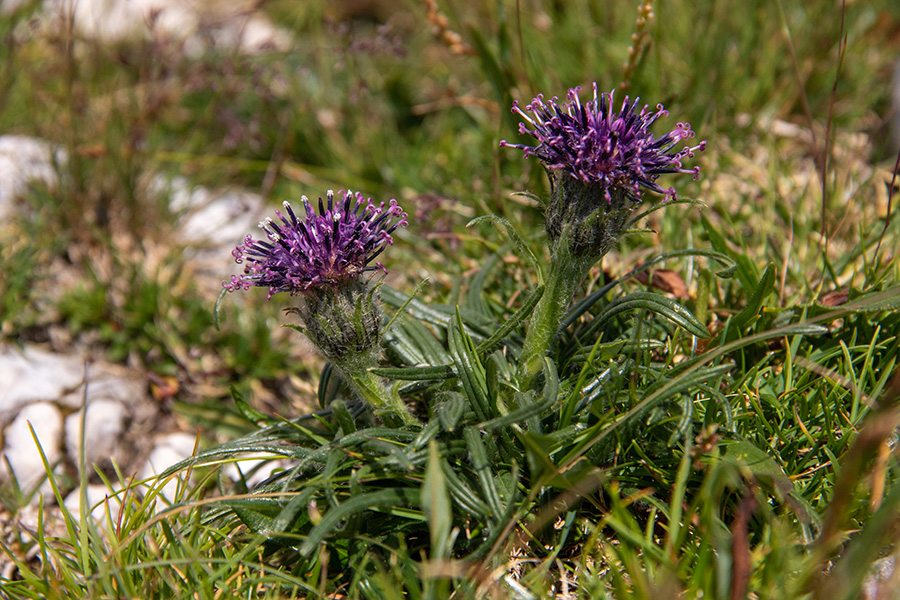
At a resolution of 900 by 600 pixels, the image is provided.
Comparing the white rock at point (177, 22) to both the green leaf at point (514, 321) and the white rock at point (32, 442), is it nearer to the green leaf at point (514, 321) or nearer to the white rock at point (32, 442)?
the white rock at point (32, 442)

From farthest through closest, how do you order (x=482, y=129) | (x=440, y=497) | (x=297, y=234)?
(x=482, y=129), (x=297, y=234), (x=440, y=497)

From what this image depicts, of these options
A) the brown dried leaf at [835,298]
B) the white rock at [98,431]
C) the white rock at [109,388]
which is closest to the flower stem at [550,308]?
the brown dried leaf at [835,298]

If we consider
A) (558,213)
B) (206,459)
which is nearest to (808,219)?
(558,213)

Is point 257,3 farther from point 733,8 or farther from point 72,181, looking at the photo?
point 733,8

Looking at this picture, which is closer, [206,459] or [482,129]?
[206,459]

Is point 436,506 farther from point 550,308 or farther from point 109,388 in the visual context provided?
point 109,388

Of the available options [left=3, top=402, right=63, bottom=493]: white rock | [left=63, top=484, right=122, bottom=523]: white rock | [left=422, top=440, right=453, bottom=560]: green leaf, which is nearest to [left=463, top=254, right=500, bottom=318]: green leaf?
[left=422, top=440, right=453, bottom=560]: green leaf

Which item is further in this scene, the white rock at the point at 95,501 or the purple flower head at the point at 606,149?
the white rock at the point at 95,501
